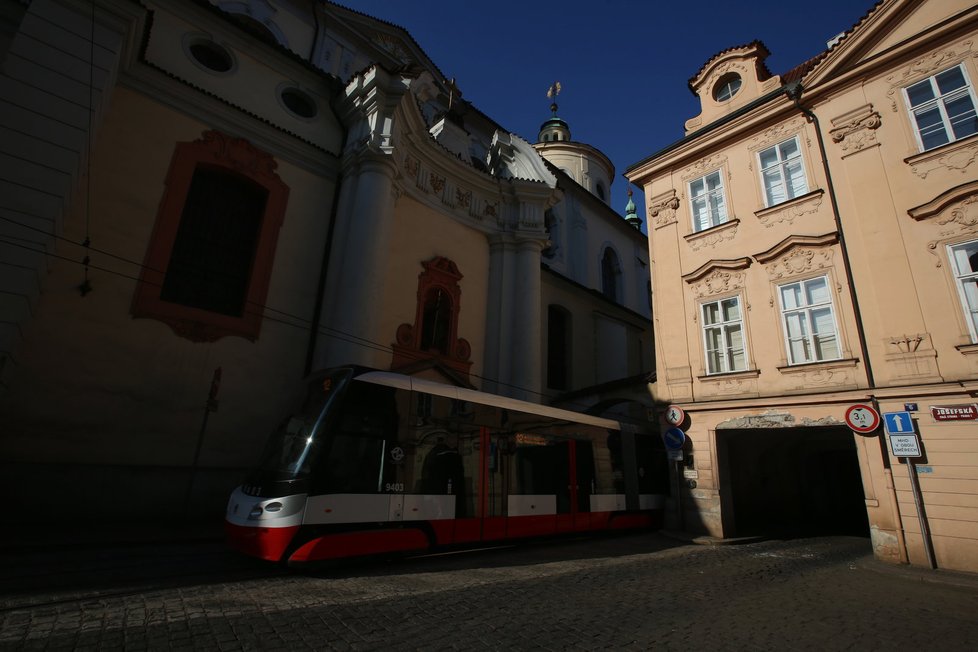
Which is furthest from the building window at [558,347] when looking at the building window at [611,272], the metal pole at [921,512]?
the metal pole at [921,512]

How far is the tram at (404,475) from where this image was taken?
5703mm

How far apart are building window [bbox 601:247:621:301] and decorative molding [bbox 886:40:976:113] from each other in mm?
16005

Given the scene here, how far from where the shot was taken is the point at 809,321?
1009 centimetres

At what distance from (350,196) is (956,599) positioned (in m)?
14.0

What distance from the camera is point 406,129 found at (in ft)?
47.7

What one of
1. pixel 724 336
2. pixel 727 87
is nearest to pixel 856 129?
pixel 727 87

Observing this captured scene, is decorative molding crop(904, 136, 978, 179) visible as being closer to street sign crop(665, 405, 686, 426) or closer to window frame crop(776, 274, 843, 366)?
window frame crop(776, 274, 843, 366)

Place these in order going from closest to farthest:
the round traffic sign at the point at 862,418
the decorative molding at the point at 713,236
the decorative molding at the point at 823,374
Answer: the round traffic sign at the point at 862,418, the decorative molding at the point at 823,374, the decorative molding at the point at 713,236

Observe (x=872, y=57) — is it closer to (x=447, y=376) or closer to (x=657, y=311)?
(x=657, y=311)

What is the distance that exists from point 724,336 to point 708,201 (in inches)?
151

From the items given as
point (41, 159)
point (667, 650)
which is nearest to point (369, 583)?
point (667, 650)

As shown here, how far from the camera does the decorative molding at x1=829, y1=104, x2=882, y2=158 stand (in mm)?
10094

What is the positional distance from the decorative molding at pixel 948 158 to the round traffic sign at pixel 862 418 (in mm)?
4685

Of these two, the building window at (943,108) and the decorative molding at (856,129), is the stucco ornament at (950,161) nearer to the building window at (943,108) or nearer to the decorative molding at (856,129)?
the building window at (943,108)
